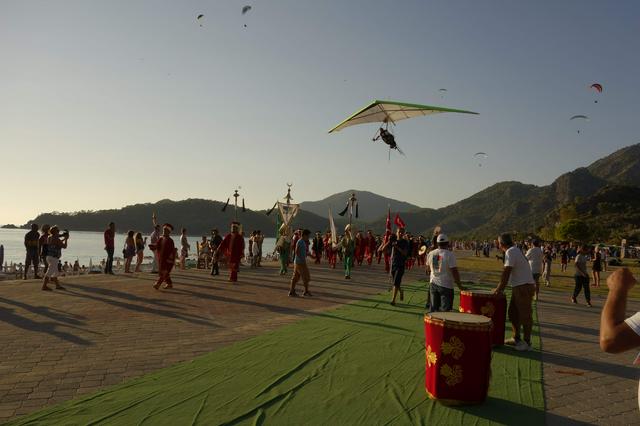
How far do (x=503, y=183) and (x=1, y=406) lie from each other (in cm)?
20969

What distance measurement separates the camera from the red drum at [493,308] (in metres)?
7.06

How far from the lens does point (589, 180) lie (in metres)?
154

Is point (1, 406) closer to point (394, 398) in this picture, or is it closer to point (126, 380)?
point (126, 380)

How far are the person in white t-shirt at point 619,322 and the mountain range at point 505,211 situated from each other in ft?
334

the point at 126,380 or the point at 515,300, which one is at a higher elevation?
the point at 515,300

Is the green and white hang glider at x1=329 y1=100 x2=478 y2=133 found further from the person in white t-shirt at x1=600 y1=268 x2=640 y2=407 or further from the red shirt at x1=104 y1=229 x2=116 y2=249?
the person in white t-shirt at x1=600 y1=268 x2=640 y2=407

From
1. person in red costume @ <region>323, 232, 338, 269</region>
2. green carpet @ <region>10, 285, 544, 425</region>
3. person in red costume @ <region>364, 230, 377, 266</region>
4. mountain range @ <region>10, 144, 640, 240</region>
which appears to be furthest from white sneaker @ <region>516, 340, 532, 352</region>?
mountain range @ <region>10, 144, 640, 240</region>

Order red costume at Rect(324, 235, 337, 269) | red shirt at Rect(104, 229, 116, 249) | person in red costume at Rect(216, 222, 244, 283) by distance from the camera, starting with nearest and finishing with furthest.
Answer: person in red costume at Rect(216, 222, 244, 283)
red shirt at Rect(104, 229, 116, 249)
red costume at Rect(324, 235, 337, 269)

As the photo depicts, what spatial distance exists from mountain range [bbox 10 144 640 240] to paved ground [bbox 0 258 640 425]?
92811 mm

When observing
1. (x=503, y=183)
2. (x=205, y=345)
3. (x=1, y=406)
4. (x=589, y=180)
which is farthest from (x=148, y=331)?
(x=503, y=183)

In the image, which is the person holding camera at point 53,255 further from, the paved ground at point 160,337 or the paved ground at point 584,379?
the paved ground at point 584,379

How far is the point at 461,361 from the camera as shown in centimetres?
453

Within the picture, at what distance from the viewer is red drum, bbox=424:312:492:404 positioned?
4539 millimetres

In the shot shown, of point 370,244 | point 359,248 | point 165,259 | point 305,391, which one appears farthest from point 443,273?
point 370,244
